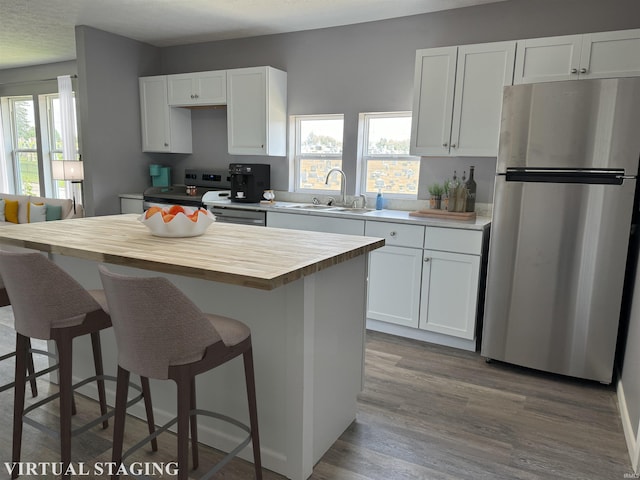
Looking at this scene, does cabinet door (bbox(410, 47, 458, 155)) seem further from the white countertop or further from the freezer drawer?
the freezer drawer

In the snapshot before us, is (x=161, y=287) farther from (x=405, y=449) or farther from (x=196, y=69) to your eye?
(x=196, y=69)

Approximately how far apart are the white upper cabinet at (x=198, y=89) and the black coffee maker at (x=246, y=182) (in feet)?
2.42

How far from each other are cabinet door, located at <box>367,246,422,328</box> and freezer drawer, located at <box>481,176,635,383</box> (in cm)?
59

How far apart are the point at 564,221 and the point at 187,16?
Result: 139 inches

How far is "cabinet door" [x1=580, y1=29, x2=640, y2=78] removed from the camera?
284cm

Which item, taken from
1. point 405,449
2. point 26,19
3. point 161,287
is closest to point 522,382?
point 405,449

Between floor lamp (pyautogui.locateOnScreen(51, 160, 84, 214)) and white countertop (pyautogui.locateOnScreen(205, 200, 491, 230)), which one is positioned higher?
floor lamp (pyautogui.locateOnScreen(51, 160, 84, 214))

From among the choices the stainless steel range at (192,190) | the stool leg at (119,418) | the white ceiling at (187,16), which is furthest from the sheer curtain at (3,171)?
the stool leg at (119,418)

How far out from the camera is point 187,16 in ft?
13.4

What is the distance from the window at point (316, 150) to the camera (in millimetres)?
4414

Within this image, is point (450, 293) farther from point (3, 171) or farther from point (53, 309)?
point (3, 171)

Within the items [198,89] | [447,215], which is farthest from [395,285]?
[198,89]

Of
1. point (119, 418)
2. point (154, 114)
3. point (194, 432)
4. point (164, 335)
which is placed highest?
point (154, 114)

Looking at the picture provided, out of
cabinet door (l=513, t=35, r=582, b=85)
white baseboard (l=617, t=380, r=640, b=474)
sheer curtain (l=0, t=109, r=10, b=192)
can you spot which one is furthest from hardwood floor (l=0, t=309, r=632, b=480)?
sheer curtain (l=0, t=109, r=10, b=192)
